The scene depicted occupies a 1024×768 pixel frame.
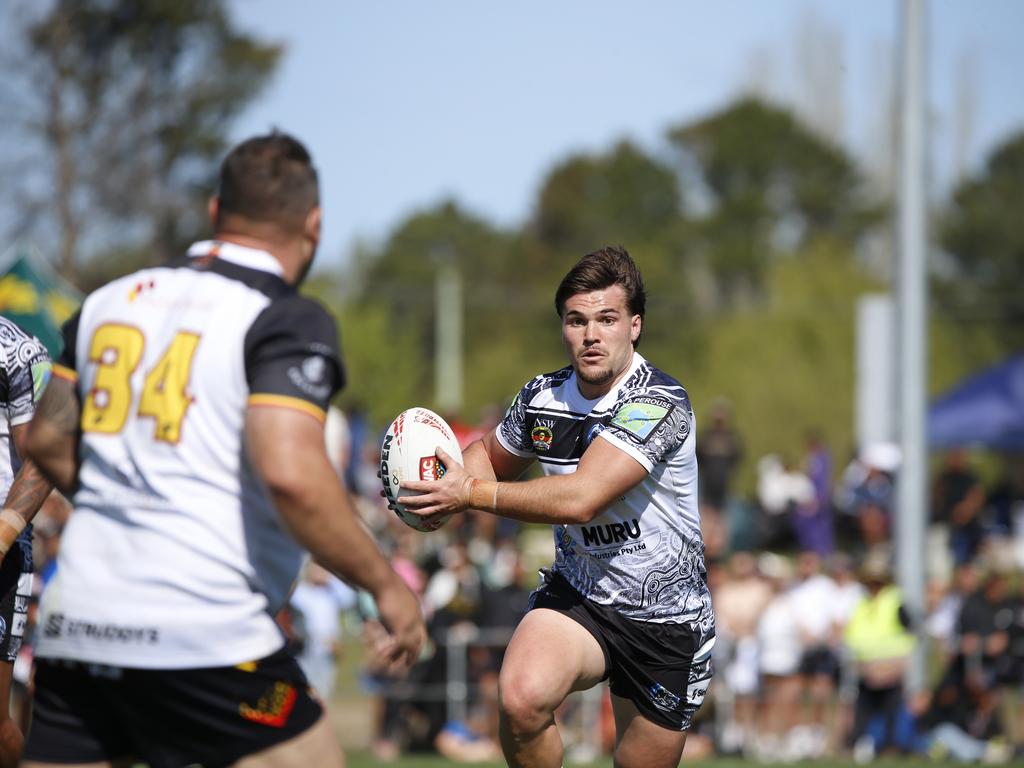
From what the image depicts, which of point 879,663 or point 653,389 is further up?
point 653,389

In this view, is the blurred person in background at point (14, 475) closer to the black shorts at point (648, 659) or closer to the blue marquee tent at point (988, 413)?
the black shorts at point (648, 659)

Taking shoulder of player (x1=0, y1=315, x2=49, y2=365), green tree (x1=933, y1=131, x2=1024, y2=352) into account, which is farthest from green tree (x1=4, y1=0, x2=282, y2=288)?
green tree (x1=933, y1=131, x2=1024, y2=352)

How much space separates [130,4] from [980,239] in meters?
40.2

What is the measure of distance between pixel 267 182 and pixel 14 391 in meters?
2.01

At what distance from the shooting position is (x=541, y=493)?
16.8 ft

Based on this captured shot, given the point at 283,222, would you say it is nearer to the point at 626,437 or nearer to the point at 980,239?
the point at 626,437

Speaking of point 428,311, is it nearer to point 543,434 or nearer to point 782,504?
point 782,504

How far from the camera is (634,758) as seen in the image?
18.1ft

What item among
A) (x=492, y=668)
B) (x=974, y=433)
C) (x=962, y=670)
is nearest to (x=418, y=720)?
(x=492, y=668)

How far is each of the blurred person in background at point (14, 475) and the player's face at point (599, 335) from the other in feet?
6.53

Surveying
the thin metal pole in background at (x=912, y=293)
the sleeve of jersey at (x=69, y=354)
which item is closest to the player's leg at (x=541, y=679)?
the sleeve of jersey at (x=69, y=354)

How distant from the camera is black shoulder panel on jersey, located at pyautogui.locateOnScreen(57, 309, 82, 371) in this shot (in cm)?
388

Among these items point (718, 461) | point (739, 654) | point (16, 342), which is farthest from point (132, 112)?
point (16, 342)

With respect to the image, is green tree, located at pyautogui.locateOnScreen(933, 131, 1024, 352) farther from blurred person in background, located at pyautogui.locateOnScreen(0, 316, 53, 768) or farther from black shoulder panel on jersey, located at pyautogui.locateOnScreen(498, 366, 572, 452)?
blurred person in background, located at pyautogui.locateOnScreen(0, 316, 53, 768)
